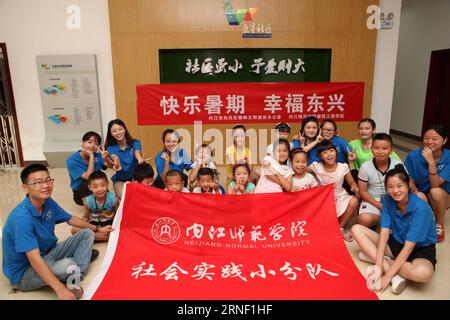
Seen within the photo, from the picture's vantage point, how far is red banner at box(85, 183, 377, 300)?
1970 mm

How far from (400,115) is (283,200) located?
6.27 m

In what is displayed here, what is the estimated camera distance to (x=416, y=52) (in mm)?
6852

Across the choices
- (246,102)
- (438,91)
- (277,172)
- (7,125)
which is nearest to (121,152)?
(277,172)

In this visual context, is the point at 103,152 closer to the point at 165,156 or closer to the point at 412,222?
the point at 165,156

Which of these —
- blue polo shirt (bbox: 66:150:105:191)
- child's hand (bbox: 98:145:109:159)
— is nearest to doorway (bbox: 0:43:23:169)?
blue polo shirt (bbox: 66:150:105:191)

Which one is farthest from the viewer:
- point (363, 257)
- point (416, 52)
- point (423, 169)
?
point (416, 52)

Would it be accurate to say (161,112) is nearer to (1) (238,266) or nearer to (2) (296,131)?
(2) (296,131)

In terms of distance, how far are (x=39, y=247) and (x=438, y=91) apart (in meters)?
7.19

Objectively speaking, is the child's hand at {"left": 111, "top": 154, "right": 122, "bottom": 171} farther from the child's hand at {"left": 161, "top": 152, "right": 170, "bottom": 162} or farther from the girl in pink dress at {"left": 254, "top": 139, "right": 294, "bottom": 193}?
the girl in pink dress at {"left": 254, "top": 139, "right": 294, "bottom": 193}

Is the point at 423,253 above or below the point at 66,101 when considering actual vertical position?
below

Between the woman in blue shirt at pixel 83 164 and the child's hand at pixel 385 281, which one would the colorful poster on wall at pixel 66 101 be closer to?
the woman in blue shirt at pixel 83 164

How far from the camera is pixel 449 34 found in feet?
19.4

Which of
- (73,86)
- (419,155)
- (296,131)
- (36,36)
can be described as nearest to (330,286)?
(419,155)

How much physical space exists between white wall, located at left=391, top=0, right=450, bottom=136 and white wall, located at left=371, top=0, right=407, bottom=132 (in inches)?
63.7
